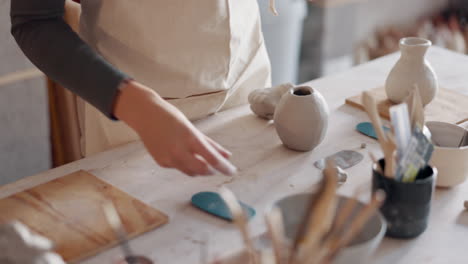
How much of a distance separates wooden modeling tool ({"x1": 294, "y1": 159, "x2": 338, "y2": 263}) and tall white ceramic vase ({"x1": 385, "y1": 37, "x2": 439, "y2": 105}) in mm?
711

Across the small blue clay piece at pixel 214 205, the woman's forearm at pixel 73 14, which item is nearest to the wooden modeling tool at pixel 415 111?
the small blue clay piece at pixel 214 205

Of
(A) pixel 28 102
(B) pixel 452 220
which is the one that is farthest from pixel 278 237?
(A) pixel 28 102

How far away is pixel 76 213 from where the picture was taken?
893 millimetres

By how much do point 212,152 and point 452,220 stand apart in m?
0.38

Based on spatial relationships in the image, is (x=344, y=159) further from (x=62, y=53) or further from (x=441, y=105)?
(x=62, y=53)

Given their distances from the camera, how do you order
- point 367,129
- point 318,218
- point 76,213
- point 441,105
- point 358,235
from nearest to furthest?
point 318,218, point 358,235, point 76,213, point 367,129, point 441,105

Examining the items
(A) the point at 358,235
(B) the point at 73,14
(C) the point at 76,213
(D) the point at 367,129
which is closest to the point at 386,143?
(A) the point at 358,235

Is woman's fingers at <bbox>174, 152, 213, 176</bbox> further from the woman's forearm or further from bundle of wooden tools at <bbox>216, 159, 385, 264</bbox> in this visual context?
the woman's forearm

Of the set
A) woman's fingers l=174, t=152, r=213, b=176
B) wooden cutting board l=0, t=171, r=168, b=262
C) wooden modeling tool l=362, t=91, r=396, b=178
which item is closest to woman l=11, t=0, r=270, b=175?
woman's fingers l=174, t=152, r=213, b=176

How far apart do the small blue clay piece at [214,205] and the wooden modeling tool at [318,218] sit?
0.94 feet

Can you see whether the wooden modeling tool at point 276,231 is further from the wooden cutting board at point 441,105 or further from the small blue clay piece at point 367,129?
the wooden cutting board at point 441,105

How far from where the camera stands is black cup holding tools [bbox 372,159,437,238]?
804 millimetres

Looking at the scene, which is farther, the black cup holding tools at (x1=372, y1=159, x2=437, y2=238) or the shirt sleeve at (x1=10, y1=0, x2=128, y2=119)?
the shirt sleeve at (x1=10, y1=0, x2=128, y2=119)

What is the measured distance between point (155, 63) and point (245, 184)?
34 cm
